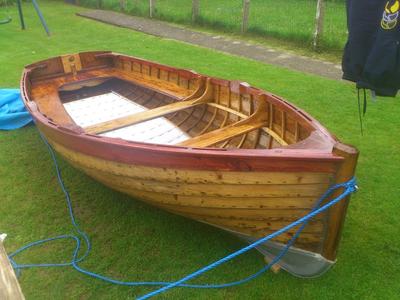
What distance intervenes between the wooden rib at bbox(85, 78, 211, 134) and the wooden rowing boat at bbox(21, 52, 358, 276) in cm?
1

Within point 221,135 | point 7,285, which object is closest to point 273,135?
point 221,135

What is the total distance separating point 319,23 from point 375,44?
686cm

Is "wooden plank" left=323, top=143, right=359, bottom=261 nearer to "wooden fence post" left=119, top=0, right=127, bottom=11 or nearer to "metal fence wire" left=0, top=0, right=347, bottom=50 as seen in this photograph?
"metal fence wire" left=0, top=0, right=347, bottom=50

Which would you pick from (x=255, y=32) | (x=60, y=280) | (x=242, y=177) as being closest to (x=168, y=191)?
(x=242, y=177)

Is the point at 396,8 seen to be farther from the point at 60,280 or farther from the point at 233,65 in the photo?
the point at 233,65

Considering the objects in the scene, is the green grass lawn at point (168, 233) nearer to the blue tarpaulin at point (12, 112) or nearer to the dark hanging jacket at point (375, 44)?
the blue tarpaulin at point (12, 112)

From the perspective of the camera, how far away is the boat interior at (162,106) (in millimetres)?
3488

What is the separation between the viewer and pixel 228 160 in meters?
2.58

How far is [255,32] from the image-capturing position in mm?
10531

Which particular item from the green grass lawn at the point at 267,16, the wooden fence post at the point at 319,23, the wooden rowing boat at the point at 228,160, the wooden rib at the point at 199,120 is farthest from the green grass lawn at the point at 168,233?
the green grass lawn at the point at 267,16

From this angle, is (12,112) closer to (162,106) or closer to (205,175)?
(162,106)

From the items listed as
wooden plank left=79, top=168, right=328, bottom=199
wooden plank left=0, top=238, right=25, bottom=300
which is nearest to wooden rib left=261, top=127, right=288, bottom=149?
wooden plank left=79, top=168, right=328, bottom=199

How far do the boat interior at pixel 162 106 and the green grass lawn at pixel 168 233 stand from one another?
30.0 inches

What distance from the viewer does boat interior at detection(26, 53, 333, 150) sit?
349 centimetres
